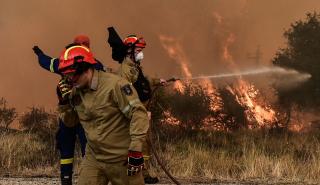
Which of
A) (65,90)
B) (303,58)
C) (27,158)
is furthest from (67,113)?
(303,58)

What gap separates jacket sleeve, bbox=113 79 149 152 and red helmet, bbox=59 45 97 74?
0.95ft

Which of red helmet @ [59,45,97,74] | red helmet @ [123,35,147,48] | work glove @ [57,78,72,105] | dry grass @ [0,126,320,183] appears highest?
red helmet @ [123,35,147,48]

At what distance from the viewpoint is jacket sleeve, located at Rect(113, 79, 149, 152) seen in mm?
3941

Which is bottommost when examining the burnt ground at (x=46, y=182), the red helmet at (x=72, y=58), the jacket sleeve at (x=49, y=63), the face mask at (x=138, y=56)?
the burnt ground at (x=46, y=182)

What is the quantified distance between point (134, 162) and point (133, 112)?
342 millimetres

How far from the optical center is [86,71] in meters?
4.10

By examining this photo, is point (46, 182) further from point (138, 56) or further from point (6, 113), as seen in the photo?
point (6, 113)

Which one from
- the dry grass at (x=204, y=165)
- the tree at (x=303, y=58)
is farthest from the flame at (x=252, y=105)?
the dry grass at (x=204, y=165)

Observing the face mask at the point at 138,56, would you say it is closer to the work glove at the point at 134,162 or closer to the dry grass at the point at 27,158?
the dry grass at the point at 27,158

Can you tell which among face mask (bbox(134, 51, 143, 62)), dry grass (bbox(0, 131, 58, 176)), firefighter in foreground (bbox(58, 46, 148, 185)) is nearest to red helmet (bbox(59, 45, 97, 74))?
firefighter in foreground (bbox(58, 46, 148, 185))

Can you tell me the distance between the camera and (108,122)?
4133mm

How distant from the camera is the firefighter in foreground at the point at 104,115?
405 cm

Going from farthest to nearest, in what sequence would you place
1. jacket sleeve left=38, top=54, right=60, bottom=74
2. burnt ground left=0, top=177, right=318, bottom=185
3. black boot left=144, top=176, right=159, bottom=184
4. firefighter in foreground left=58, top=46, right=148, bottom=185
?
1. burnt ground left=0, top=177, right=318, bottom=185
2. black boot left=144, top=176, right=159, bottom=184
3. jacket sleeve left=38, top=54, right=60, bottom=74
4. firefighter in foreground left=58, top=46, right=148, bottom=185

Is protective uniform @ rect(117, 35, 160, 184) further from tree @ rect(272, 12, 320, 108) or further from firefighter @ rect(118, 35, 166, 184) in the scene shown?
tree @ rect(272, 12, 320, 108)
